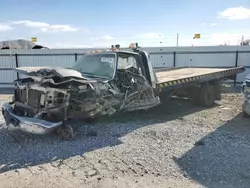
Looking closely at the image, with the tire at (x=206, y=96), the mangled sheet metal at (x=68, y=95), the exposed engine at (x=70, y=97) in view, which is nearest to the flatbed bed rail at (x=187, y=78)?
the tire at (x=206, y=96)

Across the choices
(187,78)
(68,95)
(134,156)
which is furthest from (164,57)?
(134,156)

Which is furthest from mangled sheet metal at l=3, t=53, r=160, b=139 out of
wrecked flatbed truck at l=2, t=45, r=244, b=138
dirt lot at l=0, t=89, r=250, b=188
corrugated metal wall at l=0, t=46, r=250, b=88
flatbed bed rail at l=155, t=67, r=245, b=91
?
corrugated metal wall at l=0, t=46, r=250, b=88

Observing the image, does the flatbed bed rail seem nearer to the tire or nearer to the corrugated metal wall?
the tire

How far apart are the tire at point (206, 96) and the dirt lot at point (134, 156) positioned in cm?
211

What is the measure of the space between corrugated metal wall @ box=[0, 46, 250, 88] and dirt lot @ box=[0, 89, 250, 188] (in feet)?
24.9

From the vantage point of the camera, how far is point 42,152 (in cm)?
519

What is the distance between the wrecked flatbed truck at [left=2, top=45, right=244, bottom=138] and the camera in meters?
5.48

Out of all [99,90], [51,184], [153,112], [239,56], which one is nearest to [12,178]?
[51,184]

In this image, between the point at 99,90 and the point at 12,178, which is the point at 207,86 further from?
the point at 12,178

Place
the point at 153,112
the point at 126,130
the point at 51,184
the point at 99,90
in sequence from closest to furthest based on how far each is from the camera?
the point at 51,184 → the point at 99,90 → the point at 126,130 → the point at 153,112

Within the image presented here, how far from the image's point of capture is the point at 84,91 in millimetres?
5781

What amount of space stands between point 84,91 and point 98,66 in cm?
143

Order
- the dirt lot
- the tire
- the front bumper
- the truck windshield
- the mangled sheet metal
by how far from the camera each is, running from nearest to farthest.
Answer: the dirt lot → the front bumper → the mangled sheet metal → the truck windshield → the tire

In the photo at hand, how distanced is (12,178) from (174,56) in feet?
38.7
